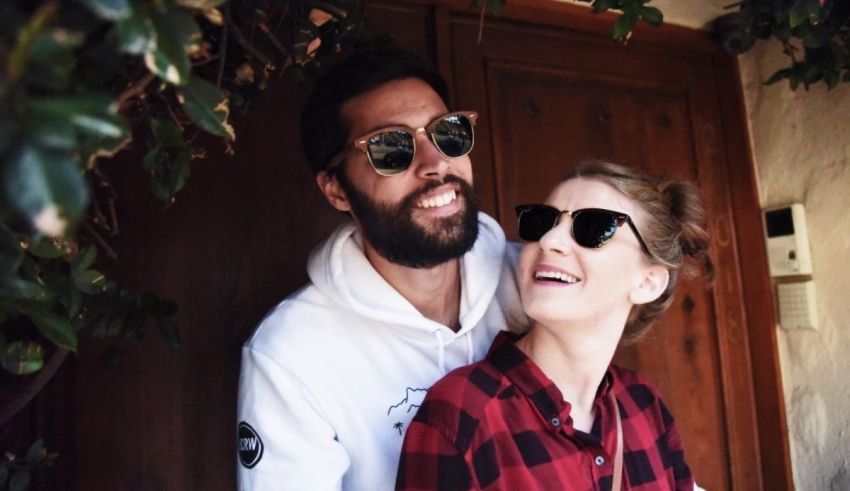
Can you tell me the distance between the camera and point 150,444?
2039mm

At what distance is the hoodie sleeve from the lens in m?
1.62

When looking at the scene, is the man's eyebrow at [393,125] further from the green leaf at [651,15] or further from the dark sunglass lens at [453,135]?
the green leaf at [651,15]

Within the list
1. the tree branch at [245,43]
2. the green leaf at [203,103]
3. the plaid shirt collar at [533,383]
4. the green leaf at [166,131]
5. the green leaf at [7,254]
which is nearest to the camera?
the green leaf at [7,254]

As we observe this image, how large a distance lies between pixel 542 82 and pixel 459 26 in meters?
0.39

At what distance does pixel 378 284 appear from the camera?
6.15 feet

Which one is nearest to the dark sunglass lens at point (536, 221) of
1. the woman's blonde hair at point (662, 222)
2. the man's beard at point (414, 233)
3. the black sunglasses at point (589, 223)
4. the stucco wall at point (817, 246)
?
the black sunglasses at point (589, 223)

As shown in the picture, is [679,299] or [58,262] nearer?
[58,262]

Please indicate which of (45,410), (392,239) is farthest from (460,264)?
(45,410)

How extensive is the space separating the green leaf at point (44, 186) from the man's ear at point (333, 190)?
149 cm

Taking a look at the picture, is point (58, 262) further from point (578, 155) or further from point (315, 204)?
point (578, 155)

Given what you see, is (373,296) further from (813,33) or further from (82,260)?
(813,33)

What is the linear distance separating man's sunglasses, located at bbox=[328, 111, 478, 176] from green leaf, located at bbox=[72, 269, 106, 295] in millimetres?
803

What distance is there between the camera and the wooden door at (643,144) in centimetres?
256

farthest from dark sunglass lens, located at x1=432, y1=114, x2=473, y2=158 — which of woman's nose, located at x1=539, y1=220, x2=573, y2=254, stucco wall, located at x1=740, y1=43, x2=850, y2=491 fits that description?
stucco wall, located at x1=740, y1=43, x2=850, y2=491
